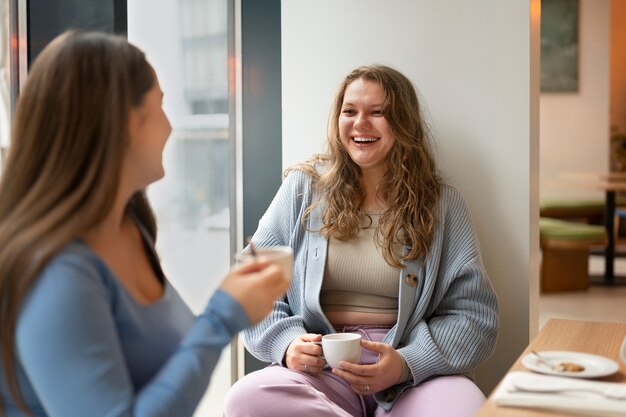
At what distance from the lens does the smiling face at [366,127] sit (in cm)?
251

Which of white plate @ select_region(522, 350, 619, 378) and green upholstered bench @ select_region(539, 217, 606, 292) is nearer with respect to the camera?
white plate @ select_region(522, 350, 619, 378)

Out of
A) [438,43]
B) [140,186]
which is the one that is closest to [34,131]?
[140,186]

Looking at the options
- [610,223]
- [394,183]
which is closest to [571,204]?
[610,223]

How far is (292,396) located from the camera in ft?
7.14

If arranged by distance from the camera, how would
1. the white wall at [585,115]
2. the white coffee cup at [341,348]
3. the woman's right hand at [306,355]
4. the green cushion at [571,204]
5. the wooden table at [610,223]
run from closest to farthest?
1. the white coffee cup at [341,348]
2. the woman's right hand at [306,355]
3. the wooden table at [610,223]
4. the green cushion at [571,204]
5. the white wall at [585,115]

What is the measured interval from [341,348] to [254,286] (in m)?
0.73

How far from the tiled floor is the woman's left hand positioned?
10.3 ft

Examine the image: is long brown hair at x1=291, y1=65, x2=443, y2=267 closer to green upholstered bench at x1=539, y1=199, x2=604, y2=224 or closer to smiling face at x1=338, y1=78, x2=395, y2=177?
smiling face at x1=338, y1=78, x2=395, y2=177

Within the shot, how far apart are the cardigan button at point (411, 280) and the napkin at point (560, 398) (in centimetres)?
94

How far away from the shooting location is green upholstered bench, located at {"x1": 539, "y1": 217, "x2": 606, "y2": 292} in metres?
6.37

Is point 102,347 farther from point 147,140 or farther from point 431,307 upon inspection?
point 431,307

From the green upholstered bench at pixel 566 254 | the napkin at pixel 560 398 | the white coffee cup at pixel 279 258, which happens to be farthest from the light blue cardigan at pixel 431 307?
the green upholstered bench at pixel 566 254

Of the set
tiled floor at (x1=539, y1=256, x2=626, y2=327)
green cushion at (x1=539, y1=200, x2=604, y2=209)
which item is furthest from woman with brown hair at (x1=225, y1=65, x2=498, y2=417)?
green cushion at (x1=539, y1=200, x2=604, y2=209)

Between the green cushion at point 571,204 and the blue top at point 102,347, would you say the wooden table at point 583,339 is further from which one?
the green cushion at point 571,204
